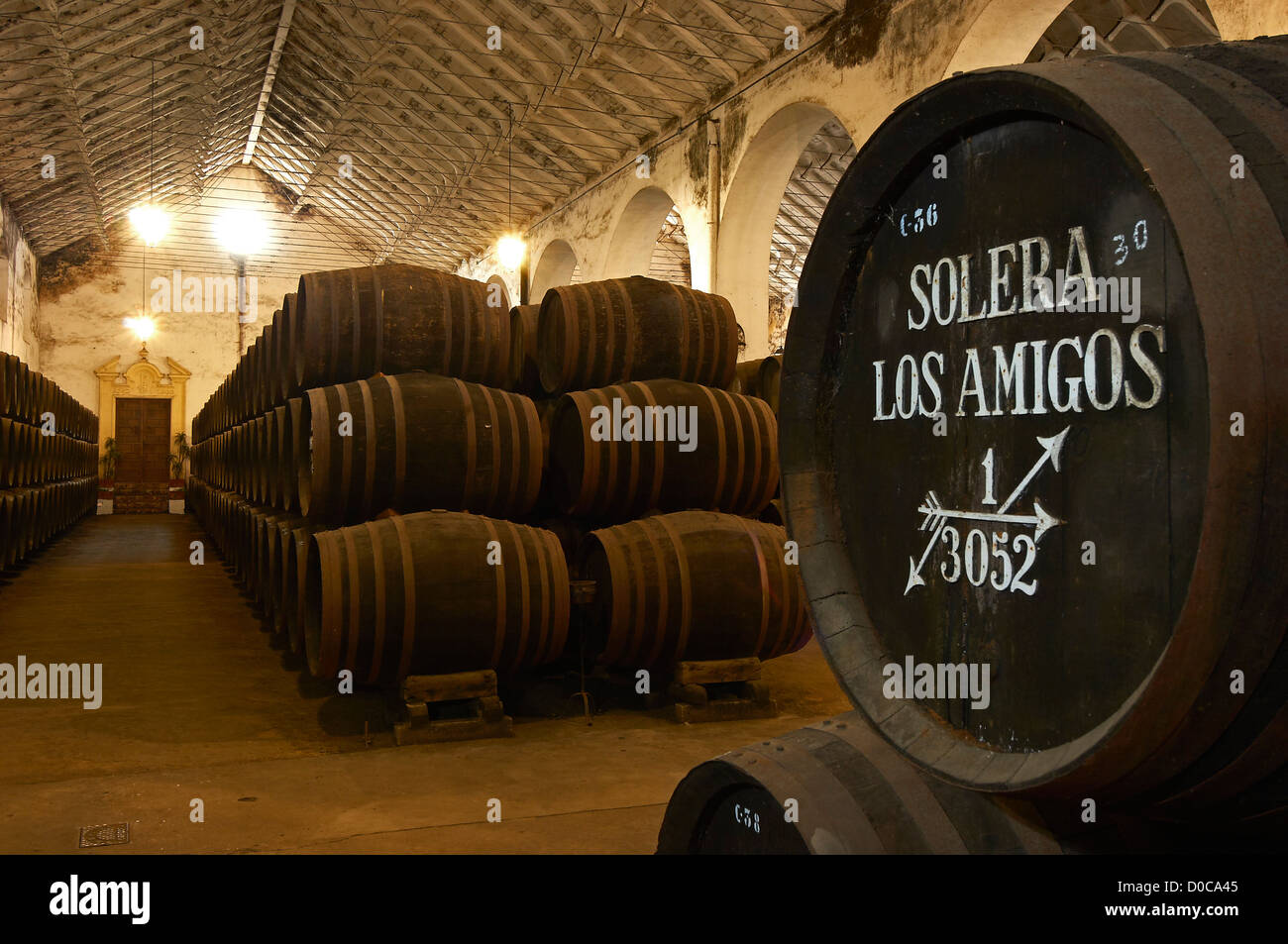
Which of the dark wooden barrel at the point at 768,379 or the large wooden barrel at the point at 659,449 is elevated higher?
the dark wooden barrel at the point at 768,379

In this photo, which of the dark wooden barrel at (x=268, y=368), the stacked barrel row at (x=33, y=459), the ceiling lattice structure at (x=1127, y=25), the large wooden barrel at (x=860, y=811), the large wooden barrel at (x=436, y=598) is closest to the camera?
the large wooden barrel at (x=860, y=811)

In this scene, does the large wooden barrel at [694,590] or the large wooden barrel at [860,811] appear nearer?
the large wooden barrel at [860,811]

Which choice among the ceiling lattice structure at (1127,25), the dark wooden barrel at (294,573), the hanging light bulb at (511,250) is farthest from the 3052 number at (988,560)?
the hanging light bulb at (511,250)

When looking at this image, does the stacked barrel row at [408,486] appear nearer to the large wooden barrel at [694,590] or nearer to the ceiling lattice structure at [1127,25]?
the large wooden barrel at [694,590]

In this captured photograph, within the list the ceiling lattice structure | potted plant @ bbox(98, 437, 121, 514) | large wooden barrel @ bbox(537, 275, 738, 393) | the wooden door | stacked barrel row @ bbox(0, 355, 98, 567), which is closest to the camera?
large wooden barrel @ bbox(537, 275, 738, 393)

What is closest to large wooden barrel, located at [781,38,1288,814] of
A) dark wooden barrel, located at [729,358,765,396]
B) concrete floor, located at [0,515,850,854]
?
concrete floor, located at [0,515,850,854]

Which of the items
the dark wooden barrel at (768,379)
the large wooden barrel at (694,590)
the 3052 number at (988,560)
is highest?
the dark wooden barrel at (768,379)

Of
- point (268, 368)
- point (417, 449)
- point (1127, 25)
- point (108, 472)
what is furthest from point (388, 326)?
point (108, 472)

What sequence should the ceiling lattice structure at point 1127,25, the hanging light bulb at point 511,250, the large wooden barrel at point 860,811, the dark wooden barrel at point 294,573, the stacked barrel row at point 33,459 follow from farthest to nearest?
the hanging light bulb at point 511,250, the ceiling lattice structure at point 1127,25, the stacked barrel row at point 33,459, the dark wooden barrel at point 294,573, the large wooden barrel at point 860,811

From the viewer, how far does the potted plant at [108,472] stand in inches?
947

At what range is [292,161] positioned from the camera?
2327cm

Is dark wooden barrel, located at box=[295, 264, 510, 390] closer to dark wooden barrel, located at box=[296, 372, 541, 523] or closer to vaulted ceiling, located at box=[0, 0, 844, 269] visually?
dark wooden barrel, located at box=[296, 372, 541, 523]

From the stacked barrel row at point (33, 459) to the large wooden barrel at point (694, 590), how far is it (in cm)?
663

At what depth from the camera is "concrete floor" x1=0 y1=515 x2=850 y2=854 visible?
3316 mm
